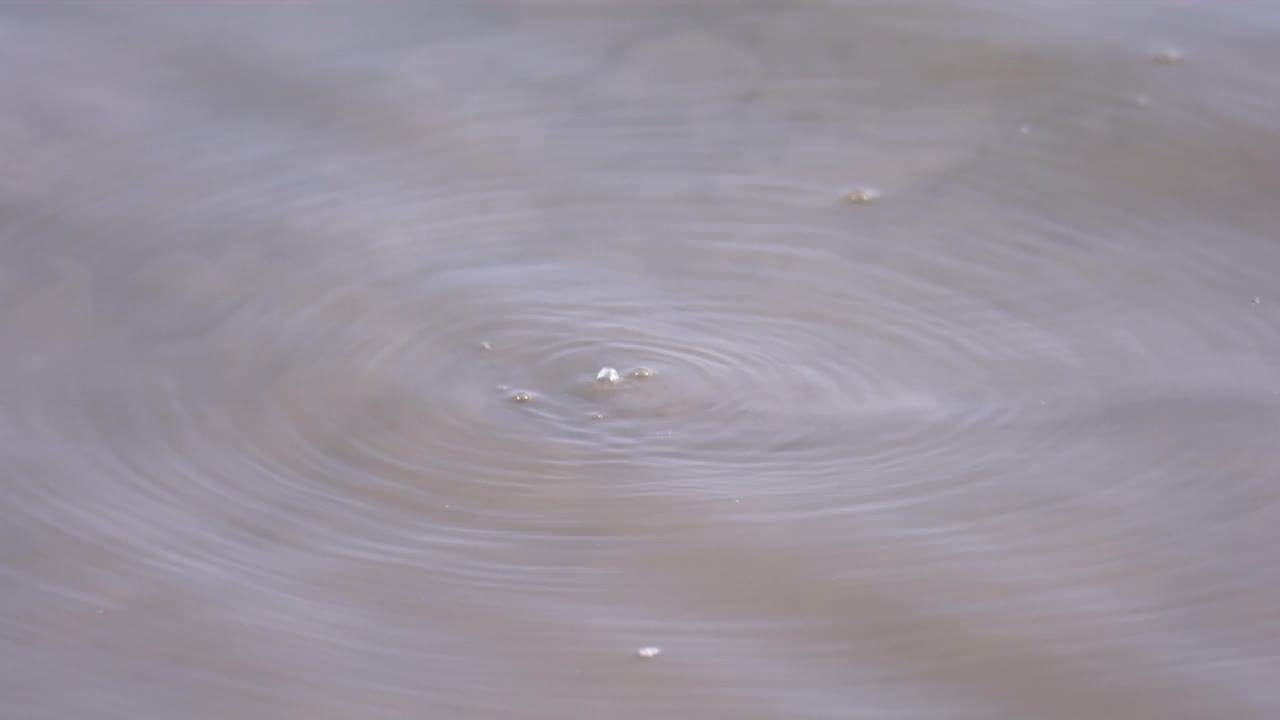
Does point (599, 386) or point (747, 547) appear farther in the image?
point (599, 386)

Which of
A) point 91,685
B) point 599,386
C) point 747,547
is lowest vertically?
point 91,685

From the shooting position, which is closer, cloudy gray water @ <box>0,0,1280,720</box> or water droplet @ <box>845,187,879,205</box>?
cloudy gray water @ <box>0,0,1280,720</box>

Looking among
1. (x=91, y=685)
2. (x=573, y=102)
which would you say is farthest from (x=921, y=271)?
(x=91, y=685)

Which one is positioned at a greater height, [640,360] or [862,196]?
[862,196]

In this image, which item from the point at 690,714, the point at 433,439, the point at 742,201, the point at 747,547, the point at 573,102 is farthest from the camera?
the point at 573,102

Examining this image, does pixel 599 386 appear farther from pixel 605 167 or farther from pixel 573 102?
pixel 573 102

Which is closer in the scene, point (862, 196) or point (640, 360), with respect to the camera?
point (640, 360)

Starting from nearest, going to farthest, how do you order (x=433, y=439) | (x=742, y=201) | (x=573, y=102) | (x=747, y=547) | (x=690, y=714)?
(x=690, y=714) → (x=747, y=547) → (x=433, y=439) → (x=742, y=201) → (x=573, y=102)
